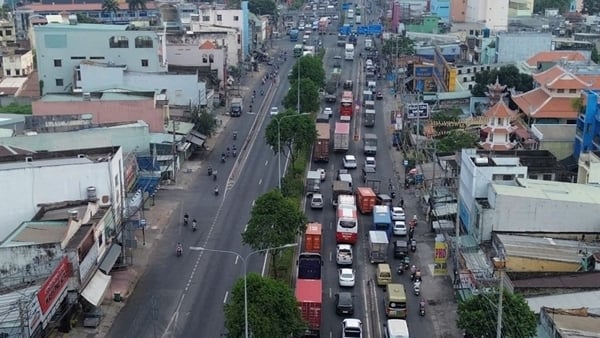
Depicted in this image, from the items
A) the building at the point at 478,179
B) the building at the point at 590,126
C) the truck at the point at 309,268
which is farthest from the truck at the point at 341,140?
the truck at the point at 309,268

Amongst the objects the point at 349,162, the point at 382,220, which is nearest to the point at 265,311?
the point at 382,220

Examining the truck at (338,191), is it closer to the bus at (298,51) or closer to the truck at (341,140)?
the truck at (341,140)

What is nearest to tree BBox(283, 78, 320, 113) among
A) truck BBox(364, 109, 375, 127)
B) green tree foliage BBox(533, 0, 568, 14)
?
truck BBox(364, 109, 375, 127)

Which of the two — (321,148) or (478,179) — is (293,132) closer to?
(321,148)

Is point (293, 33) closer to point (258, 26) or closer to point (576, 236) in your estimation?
point (258, 26)

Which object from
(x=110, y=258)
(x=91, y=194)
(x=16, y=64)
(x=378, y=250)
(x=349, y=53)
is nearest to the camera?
(x=110, y=258)

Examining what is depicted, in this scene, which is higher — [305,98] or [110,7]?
[110,7]

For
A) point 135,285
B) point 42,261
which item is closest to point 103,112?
point 135,285
